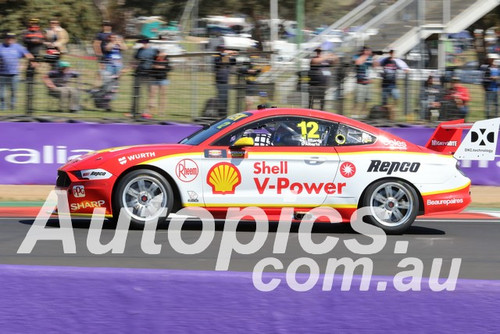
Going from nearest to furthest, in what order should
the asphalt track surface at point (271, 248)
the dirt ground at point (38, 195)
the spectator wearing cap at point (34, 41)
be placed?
1. the asphalt track surface at point (271, 248)
2. the dirt ground at point (38, 195)
3. the spectator wearing cap at point (34, 41)

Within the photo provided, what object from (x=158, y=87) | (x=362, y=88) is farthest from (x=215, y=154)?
(x=362, y=88)

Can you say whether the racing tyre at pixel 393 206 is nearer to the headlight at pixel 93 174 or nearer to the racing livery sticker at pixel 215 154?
the racing livery sticker at pixel 215 154

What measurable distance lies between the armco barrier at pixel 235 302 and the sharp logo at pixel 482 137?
5936 millimetres

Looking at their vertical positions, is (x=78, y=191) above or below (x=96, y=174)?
below

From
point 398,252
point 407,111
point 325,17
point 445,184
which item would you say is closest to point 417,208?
point 445,184

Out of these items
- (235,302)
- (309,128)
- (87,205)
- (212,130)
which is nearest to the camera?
(235,302)

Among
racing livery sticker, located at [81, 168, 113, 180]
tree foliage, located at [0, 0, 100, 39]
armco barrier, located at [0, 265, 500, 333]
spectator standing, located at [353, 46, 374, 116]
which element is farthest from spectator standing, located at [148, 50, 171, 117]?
tree foliage, located at [0, 0, 100, 39]

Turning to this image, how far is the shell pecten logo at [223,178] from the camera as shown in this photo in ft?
30.2

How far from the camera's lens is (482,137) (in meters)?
9.41

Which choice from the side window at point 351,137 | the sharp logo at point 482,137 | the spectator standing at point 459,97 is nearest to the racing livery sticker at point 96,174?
the side window at point 351,137

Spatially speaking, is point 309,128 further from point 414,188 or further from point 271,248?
point 271,248

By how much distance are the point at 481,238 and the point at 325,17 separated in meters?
32.6

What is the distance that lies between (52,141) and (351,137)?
19.7 ft

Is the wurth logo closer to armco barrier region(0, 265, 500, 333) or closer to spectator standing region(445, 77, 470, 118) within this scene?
armco barrier region(0, 265, 500, 333)
